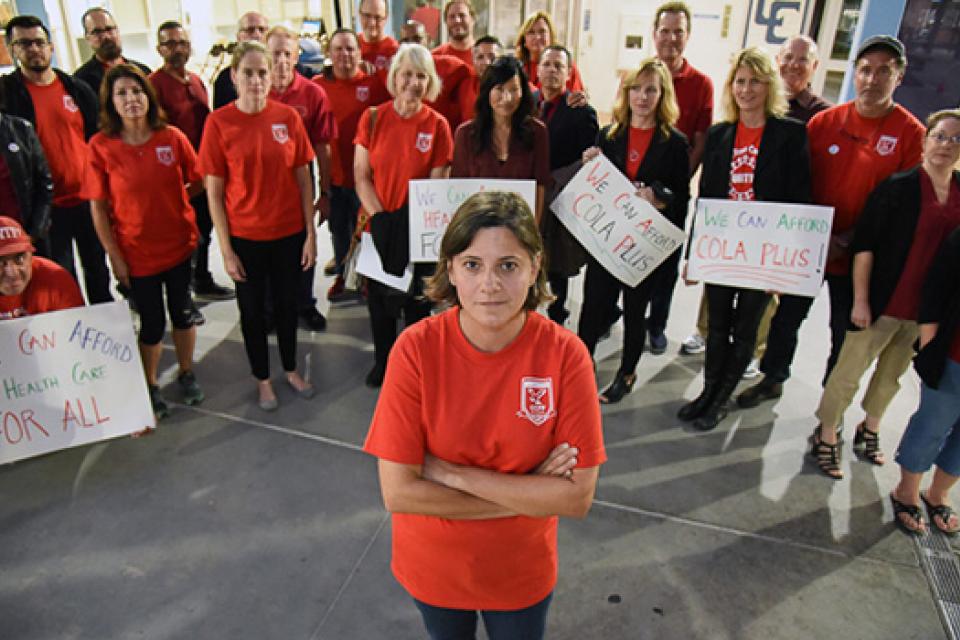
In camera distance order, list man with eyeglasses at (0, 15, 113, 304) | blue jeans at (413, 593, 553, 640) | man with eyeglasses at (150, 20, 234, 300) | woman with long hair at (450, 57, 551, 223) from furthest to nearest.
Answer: man with eyeglasses at (150, 20, 234, 300) < man with eyeglasses at (0, 15, 113, 304) < woman with long hair at (450, 57, 551, 223) < blue jeans at (413, 593, 553, 640)

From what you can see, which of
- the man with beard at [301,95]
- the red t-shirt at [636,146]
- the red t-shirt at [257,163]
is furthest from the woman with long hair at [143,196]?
the red t-shirt at [636,146]

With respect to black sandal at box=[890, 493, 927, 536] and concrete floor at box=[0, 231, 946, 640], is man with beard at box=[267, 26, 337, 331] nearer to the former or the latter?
concrete floor at box=[0, 231, 946, 640]

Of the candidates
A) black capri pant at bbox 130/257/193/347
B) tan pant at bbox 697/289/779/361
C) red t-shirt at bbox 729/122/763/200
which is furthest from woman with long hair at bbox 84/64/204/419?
tan pant at bbox 697/289/779/361

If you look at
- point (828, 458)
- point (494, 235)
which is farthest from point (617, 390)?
point (494, 235)

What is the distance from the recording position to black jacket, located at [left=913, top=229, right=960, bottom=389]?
2.55 m

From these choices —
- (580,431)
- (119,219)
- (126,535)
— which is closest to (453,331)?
(580,431)

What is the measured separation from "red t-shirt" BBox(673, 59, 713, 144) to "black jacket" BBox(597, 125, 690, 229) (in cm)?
83

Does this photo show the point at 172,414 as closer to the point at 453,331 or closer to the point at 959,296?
the point at 453,331

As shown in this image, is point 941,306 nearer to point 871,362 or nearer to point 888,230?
point 888,230

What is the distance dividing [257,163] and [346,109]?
5.33ft

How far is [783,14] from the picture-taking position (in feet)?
Answer: 33.4

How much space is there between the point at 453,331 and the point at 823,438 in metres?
2.58

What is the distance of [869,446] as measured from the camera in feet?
11.1

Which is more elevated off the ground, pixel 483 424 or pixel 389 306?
pixel 483 424
